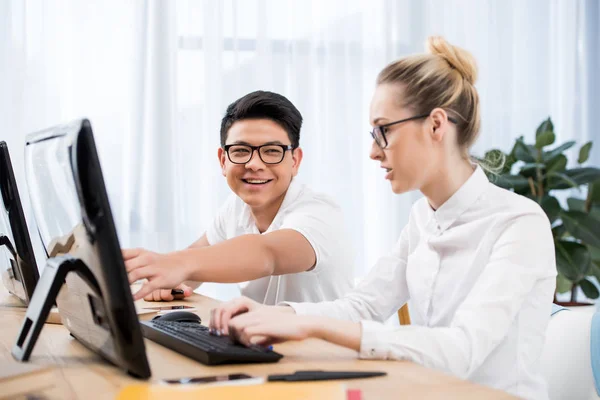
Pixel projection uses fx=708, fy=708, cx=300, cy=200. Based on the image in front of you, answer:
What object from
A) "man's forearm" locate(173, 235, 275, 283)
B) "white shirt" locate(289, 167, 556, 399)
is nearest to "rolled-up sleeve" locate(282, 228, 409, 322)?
"white shirt" locate(289, 167, 556, 399)

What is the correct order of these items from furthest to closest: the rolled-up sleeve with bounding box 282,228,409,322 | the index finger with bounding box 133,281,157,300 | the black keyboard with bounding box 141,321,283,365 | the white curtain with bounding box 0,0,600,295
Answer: the white curtain with bounding box 0,0,600,295 → the rolled-up sleeve with bounding box 282,228,409,322 → the index finger with bounding box 133,281,157,300 → the black keyboard with bounding box 141,321,283,365

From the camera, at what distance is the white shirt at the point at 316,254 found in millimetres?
1937

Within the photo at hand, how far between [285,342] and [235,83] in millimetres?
2480

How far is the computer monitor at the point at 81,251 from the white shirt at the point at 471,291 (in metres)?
0.40

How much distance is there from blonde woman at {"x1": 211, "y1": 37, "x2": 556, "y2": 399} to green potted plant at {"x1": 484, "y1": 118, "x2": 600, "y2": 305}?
1960 mm

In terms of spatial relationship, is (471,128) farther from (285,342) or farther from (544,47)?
(544,47)

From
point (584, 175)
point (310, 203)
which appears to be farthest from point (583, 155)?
point (310, 203)

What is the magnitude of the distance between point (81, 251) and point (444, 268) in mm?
824

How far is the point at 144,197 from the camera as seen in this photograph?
344cm

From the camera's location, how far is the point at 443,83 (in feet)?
5.07

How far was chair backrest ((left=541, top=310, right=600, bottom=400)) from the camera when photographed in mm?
1339

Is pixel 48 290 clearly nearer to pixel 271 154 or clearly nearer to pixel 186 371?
pixel 186 371

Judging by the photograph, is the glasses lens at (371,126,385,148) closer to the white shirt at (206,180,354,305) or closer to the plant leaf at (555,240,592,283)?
the white shirt at (206,180,354,305)

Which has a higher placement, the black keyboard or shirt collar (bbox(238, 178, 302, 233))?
shirt collar (bbox(238, 178, 302, 233))
